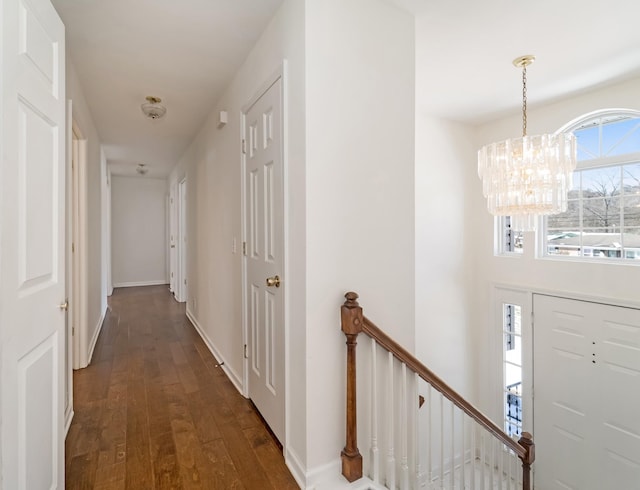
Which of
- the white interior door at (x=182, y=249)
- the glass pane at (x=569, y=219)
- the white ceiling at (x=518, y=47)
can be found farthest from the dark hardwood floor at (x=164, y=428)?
the glass pane at (x=569, y=219)

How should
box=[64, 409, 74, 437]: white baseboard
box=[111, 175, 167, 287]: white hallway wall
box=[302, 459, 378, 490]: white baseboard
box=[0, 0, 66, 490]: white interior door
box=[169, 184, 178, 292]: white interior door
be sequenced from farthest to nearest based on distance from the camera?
box=[111, 175, 167, 287]: white hallway wall → box=[169, 184, 178, 292]: white interior door → box=[64, 409, 74, 437]: white baseboard → box=[302, 459, 378, 490]: white baseboard → box=[0, 0, 66, 490]: white interior door

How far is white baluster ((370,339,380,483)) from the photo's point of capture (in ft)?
5.43

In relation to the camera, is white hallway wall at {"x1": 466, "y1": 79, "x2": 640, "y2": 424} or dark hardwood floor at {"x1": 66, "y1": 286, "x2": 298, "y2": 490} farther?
white hallway wall at {"x1": 466, "y1": 79, "x2": 640, "y2": 424}

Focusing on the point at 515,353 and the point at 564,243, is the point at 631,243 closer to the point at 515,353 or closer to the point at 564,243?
the point at 564,243

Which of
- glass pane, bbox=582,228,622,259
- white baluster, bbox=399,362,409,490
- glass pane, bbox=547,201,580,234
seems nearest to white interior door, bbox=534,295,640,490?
glass pane, bbox=582,228,622,259

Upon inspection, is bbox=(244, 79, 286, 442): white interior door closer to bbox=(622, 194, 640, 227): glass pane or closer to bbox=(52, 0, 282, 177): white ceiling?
bbox=(52, 0, 282, 177): white ceiling

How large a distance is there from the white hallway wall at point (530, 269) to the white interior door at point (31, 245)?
391cm

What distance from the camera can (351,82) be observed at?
1693mm

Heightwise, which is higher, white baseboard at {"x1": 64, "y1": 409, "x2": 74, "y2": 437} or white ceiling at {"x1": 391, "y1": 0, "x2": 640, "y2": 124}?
white ceiling at {"x1": 391, "y1": 0, "x2": 640, "y2": 124}

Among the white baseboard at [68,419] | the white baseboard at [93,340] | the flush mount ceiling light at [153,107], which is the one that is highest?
the flush mount ceiling light at [153,107]

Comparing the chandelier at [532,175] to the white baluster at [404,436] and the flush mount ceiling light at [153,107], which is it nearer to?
the white baluster at [404,436]

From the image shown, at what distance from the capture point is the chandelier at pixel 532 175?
2.21 metres

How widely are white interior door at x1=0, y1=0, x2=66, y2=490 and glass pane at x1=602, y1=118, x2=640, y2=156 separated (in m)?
4.10

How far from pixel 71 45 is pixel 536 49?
3144 mm
